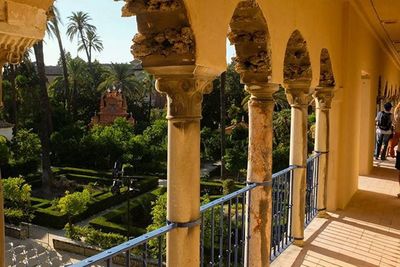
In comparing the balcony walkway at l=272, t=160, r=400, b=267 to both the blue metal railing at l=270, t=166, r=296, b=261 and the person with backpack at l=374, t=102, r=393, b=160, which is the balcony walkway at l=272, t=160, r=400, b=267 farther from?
the person with backpack at l=374, t=102, r=393, b=160

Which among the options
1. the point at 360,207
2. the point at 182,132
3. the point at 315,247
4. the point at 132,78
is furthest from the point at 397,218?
the point at 132,78

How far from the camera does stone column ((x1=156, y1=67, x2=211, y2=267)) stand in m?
2.81

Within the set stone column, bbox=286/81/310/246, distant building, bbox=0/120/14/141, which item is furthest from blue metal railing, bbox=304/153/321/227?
distant building, bbox=0/120/14/141

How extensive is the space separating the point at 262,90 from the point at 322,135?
2904 millimetres

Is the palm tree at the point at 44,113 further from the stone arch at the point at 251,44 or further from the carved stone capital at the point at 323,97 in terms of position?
the stone arch at the point at 251,44

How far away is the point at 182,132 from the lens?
9.23 feet

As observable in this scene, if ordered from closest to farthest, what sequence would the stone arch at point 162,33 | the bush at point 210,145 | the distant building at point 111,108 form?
the stone arch at point 162,33 → the bush at point 210,145 → the distant building at point 111,108

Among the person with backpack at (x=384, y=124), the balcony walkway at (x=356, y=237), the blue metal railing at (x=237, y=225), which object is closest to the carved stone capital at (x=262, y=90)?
the blue metal railing at (x=237, y=225)

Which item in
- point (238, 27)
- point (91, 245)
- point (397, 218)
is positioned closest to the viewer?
point (238, 27)

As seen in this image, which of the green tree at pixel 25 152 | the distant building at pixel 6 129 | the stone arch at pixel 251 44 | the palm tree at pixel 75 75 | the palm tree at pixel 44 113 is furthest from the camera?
the palm tree at pixel 75 75

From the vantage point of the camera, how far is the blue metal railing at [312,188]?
6.37 meters

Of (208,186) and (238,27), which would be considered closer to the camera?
(238,27)

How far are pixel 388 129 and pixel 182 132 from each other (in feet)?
29.4

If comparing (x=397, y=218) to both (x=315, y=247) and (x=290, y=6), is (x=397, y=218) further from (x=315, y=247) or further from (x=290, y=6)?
(x=290, y=6)
